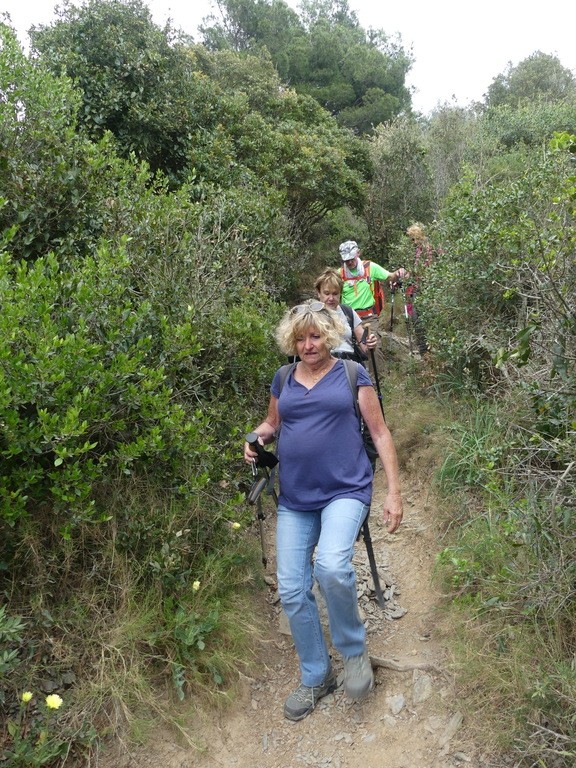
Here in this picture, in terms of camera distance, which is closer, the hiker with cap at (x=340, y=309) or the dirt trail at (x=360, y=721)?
the dirt trail at (x=360, y=721)

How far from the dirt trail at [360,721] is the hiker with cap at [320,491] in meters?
0.13

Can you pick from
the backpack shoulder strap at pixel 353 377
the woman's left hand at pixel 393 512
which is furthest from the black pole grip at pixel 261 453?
the woman's left hand at pixel 393 512

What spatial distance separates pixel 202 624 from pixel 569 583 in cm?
196

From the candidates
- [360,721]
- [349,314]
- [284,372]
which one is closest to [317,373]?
[284,372]

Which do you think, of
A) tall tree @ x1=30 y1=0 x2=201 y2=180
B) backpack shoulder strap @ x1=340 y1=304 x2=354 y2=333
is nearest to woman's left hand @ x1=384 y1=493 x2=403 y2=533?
backpack shoulder strap @ x1=340 y1=304 x2=354 y2=333

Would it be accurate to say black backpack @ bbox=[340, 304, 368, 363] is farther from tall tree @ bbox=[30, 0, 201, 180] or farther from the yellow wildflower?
tall tree @ bbox=[30, 0, 201, 180]

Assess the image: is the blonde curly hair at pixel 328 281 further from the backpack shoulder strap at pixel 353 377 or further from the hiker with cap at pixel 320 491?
the backpack shoulder strap at pixel 353 377

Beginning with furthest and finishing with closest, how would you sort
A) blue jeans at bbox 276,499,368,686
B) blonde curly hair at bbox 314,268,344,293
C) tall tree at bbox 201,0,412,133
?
tall tree at bbox 201,0,412,133
blonde curly hair at bbox 314,268,344,293
blue jeans at bbox 276,499,368,686

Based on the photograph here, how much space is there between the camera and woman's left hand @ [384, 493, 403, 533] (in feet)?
10.1

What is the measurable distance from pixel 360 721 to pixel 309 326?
2.14 meters

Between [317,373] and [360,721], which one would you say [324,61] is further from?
[360,721]

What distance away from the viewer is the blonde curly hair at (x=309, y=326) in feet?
10.5

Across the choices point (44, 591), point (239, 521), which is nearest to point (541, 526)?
point (239, 521)

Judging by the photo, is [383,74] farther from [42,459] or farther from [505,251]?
[42,459]
